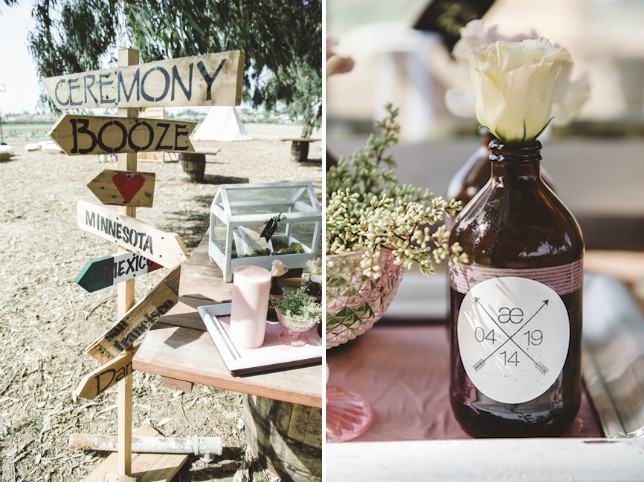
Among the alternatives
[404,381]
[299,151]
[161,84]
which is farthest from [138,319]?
[299,151]

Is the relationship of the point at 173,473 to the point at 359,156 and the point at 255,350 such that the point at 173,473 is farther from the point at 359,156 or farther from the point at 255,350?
the point at 359,156

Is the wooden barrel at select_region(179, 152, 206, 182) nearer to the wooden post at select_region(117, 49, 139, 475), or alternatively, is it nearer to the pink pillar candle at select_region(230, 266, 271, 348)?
the wooden post at select_region(117, 49, 139, 475)

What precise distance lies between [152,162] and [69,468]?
4088 millimetres

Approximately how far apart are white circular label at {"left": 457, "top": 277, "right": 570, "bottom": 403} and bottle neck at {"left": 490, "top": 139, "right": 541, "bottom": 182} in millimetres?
100

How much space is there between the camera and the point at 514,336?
54cm

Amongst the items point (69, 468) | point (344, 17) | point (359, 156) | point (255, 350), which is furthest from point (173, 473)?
point (344, 17)

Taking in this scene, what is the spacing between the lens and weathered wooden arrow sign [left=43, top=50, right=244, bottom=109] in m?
0.86

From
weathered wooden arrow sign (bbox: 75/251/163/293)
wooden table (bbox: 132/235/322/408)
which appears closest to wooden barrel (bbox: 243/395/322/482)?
wooden table (bbox: 132/235/322/408)

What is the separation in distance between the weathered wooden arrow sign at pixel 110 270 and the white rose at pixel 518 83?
2.56 ft

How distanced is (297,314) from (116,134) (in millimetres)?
465

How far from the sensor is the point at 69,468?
5.25ft

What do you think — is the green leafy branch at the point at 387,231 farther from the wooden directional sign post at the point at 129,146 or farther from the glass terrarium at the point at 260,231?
the glass terrarium at the point at 260,231

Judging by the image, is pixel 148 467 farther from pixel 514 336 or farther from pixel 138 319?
pixel 514 336

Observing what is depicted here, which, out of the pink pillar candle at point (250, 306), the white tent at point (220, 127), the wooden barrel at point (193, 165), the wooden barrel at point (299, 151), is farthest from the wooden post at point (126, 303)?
the wooden barrel at point (299, 151)
